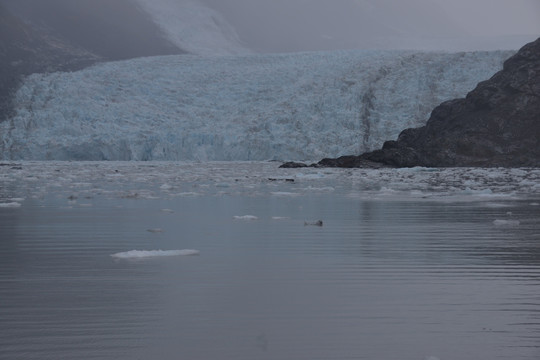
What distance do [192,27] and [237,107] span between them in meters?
19.1

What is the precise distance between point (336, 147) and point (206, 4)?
30849mm

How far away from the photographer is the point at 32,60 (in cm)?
3127

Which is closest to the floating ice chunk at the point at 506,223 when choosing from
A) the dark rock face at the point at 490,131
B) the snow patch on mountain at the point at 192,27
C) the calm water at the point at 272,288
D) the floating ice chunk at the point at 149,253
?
the calm water at the point at 272,288

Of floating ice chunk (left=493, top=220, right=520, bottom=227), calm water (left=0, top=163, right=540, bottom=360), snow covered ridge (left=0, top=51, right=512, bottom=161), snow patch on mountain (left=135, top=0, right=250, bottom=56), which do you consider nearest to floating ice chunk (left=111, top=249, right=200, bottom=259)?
calm water (left=0, top=163, right=540, bottom=360)

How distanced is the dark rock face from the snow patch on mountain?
72.8ft

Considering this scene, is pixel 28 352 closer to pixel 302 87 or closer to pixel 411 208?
pixel 411 208

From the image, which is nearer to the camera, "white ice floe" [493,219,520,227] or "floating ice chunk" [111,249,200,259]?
"floating ice chunk" [111,249,200,259]

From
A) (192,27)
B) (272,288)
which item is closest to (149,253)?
(272,288)

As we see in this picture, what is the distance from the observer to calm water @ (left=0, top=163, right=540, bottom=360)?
2.24 m

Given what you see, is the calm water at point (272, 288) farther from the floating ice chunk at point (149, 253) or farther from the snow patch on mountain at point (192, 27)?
the snow patch on mountain at point (192, 27)

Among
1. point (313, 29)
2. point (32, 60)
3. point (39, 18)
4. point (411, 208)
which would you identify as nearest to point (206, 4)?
point (313, 29)

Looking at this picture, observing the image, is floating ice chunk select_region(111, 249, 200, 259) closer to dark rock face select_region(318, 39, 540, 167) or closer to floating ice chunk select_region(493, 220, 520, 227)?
floating ice chunk select_region(493, 220, 520, 227)

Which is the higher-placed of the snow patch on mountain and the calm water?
the snow patch on mountain

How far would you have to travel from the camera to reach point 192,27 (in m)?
44.1
